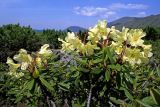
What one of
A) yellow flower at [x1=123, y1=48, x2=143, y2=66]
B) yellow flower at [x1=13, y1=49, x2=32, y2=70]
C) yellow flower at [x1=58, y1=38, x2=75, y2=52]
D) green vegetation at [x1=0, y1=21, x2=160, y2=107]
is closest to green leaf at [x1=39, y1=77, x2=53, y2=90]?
green vegetation at [x1=0, y1=21, x2=160, y2=107]

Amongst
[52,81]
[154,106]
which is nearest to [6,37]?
[52,81]

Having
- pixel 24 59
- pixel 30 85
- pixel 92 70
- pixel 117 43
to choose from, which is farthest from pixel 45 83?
pixel 117 43

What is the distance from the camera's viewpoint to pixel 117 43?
286 centimetres

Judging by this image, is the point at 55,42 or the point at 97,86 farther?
the point at 55,42

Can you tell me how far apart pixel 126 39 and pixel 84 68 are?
13.2 inches

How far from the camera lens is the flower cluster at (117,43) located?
9.34 ft

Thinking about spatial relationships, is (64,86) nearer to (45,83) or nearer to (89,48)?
(45,83)

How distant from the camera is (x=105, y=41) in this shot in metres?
2.95

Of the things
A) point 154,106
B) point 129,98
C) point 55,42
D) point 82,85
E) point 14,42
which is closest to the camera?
point 154,106

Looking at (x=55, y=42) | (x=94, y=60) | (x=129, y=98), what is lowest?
(x=55, y=42)

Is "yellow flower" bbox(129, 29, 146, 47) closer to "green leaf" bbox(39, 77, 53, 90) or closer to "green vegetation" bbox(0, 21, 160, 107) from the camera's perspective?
"green vegetation" bbox(0, 21, 160, 107)

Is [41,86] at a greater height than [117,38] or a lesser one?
lesser

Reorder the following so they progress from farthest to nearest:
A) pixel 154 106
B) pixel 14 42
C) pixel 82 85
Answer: pixel 14 42 → pixel 82 85 → pixel 154 106

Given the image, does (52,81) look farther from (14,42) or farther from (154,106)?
(14,42)
